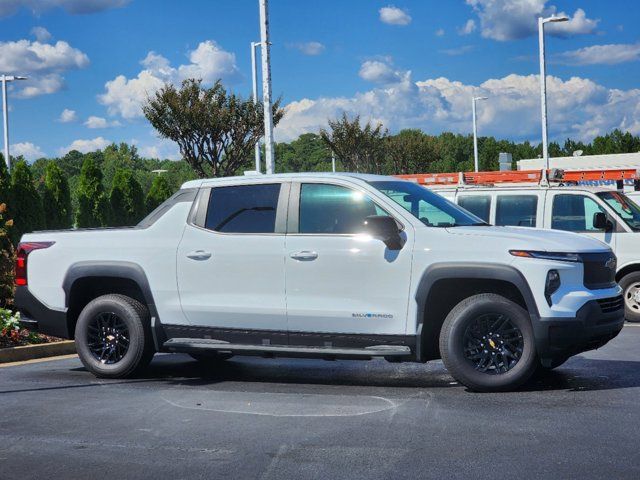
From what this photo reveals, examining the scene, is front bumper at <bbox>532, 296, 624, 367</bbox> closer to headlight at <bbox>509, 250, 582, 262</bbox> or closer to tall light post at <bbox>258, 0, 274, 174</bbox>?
headlight at <bbox>509, 250, 582, 262</bbox>

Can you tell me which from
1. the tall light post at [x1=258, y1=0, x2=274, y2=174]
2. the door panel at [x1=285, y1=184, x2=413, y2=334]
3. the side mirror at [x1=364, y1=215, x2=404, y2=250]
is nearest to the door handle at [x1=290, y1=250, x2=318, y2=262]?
the door panel at [x1=285, y1=184, x2=413, y2=334]

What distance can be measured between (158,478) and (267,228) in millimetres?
3637

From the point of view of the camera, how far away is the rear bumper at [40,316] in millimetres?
10094

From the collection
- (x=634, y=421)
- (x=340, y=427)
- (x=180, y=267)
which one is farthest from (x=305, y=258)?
(x=634, y=421)

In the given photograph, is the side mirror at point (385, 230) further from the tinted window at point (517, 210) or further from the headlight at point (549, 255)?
the tinted window at point (517, 210)

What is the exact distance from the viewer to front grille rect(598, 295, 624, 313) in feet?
28.2

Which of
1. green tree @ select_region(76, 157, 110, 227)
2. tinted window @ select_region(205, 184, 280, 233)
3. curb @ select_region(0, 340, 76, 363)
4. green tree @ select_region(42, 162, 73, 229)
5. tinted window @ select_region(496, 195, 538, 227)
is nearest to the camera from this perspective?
tinted window @ select_region(205, 184, 280, 233)

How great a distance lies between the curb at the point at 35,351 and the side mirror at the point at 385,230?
5.29 meters

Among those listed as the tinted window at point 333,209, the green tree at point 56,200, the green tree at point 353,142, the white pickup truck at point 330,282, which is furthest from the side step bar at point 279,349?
the green tree at point 353,142

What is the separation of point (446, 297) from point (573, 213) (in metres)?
6.71

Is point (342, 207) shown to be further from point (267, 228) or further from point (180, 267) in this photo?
point (180, 267)

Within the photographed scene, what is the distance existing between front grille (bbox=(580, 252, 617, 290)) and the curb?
6.82m

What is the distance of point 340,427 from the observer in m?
7.34

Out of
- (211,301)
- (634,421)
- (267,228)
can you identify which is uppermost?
(267,228)
